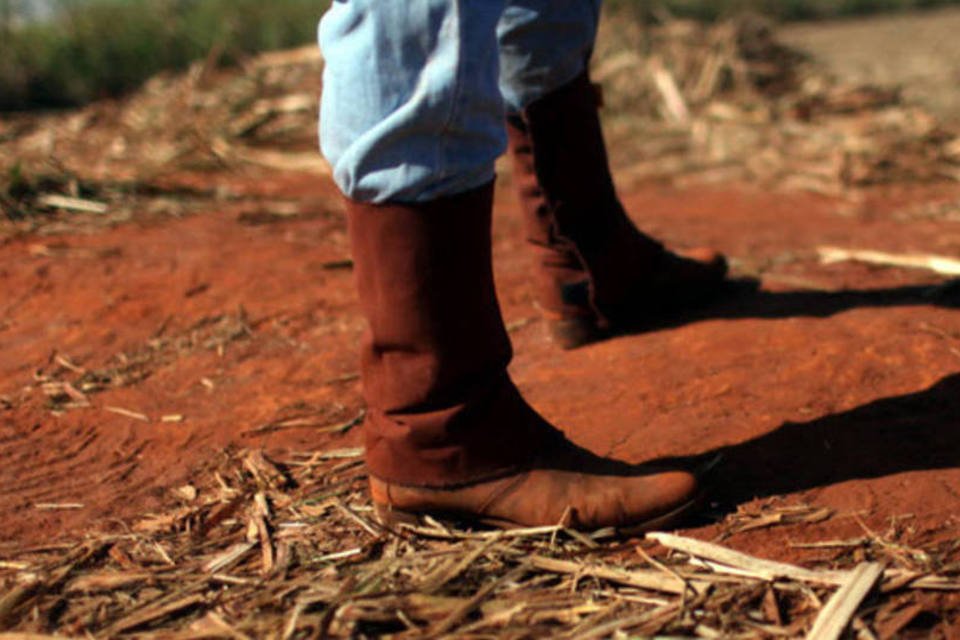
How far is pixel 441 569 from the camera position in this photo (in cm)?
169

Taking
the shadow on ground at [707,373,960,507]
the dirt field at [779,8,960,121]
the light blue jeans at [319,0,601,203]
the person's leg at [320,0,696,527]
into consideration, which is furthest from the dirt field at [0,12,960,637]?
the dirt field at [779,8,960,121]

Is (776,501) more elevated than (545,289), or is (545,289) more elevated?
(545,289)

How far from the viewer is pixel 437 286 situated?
1.73 meters

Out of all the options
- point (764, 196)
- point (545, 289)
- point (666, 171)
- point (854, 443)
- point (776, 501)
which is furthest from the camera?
point (666, 171)

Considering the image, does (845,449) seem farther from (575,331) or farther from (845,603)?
(575,331)

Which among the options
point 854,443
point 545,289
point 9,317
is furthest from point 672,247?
point 9,317

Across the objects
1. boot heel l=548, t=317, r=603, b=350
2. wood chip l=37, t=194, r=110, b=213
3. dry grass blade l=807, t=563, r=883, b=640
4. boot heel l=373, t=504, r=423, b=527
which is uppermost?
wood chip l=37, t=194, r=110, b=213

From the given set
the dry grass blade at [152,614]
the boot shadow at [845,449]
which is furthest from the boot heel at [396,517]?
the boot shadow at [845,449]

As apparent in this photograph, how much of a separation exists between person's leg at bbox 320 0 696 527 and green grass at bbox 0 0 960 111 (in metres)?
5.35

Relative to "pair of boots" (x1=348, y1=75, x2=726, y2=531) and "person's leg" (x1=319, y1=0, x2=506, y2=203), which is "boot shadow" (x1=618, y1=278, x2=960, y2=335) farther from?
"person's leg" (x1=319, y1=0, x2=506, y2=203)

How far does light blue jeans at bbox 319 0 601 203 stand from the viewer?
1599mm

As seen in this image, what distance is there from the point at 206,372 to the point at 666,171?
9.55 ft

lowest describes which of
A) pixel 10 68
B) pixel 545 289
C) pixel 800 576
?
pixel 800 576

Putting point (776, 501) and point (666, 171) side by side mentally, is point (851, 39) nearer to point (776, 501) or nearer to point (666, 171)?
point (666, 171)
